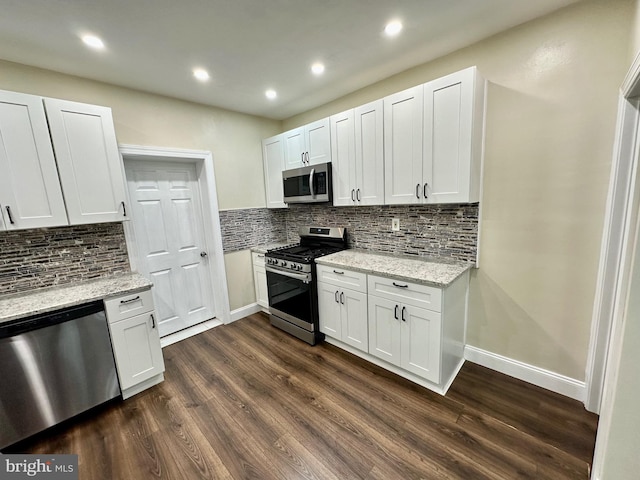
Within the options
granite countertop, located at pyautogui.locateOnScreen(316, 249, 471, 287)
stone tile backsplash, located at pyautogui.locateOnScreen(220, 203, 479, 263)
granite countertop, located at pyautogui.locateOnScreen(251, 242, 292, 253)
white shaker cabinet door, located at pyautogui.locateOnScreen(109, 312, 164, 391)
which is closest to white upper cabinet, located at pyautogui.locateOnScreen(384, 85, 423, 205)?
stone tile backsplash, located at pyautogui.locateOnScreen(220, 203, 479, 263)

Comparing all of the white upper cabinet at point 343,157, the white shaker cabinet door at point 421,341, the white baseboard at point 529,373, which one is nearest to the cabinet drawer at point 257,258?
the white upper cabinet at point 343,157

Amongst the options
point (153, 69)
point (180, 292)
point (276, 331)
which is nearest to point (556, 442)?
point (276, 331)

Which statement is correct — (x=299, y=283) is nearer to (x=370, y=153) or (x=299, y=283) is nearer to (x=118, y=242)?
(x=370, y=153)

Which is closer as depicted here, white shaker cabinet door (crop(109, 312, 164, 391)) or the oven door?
white shaker cabinet door (crop(109, 312, 164, 391))

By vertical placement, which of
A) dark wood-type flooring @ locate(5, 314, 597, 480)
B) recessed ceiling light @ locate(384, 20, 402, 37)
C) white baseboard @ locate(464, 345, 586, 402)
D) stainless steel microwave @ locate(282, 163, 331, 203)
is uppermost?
recessed ceiling light @ locate(384, 20, 402, 37)

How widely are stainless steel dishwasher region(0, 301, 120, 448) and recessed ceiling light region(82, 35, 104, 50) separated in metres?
1.84

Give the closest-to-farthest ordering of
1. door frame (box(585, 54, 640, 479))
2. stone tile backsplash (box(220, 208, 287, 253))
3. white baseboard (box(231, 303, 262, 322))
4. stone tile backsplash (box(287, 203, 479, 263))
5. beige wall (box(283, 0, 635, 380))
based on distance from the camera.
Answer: door frame (box(585, 54, 640, 479)) → beige wall (box(283, 0, 635, 380)) → stone tile backsplash (box(287, 203, 479, 263)) → stone tile backsplash (box(220, 208, 287, 253)) → white baseboard (box(231, 303, 262, 322))

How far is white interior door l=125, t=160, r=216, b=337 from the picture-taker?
2.83 m

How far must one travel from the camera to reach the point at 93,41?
1770 millimetres

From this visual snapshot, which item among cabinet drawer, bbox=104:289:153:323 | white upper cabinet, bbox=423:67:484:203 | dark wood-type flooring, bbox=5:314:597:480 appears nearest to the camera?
dark wood-type flooring, bbox=5:314:597:480

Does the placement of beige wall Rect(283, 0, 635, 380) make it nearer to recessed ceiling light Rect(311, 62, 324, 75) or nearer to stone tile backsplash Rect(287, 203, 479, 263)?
stone tile backsplash Rect(287, 203, 479, 263)

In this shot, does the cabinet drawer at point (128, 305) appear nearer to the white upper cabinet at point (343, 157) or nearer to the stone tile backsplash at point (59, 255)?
the stone tile backsplash at point (59, 255)

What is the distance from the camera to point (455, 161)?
1.96 meters

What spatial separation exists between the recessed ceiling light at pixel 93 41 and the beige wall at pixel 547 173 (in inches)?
101
